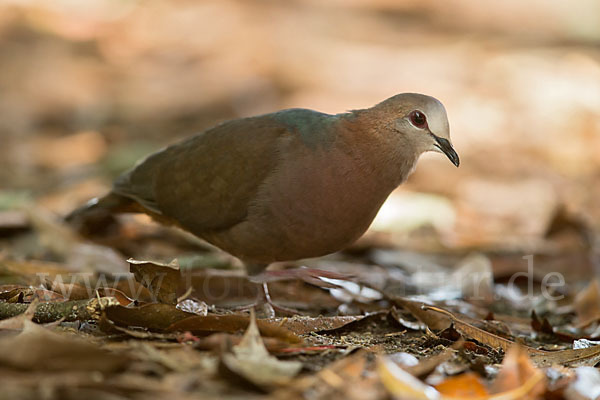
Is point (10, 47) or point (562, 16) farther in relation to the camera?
point (562, 16)

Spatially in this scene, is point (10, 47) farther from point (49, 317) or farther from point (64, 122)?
point (49, 317)

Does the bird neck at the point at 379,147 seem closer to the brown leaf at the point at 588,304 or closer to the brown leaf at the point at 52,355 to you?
the brown leaf at the point at 588,304

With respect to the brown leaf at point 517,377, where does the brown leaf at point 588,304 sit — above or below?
Answer: below

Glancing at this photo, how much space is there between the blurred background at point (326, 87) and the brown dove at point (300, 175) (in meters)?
2.03

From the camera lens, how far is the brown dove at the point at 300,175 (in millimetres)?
3621

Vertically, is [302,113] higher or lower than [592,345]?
higher

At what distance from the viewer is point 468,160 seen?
780 cm

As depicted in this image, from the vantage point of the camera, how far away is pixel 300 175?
366 cm

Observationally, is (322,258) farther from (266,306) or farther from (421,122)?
(421,122)

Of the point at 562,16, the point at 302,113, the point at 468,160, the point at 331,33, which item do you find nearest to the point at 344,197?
the point at 302,113

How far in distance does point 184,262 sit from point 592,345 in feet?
7.26

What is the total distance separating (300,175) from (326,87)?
5.48 meters

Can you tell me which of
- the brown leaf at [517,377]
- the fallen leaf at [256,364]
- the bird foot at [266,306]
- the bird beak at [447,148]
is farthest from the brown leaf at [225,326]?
the bird beak at [447,148]

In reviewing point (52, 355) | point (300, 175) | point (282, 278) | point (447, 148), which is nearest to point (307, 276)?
point (282, 278)
